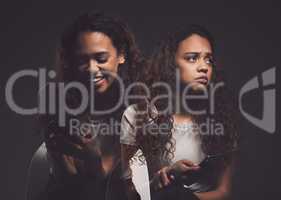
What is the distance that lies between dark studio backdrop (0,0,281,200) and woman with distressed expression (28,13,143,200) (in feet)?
0.38

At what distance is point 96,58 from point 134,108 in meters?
0.42

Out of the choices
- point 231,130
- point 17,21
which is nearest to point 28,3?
point 17,21

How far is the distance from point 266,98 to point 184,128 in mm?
619

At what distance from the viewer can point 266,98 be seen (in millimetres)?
3064

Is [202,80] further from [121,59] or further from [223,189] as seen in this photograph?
[223,189]

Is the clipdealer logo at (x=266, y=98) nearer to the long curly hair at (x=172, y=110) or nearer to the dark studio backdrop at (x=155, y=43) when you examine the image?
the dark studio backdrop at (x=155, y=43)

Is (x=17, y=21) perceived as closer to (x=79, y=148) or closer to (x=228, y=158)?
(x=79, y=148)

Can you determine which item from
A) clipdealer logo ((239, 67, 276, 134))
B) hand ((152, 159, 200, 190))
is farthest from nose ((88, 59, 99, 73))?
clipdealer logo ((239, 67, 276, 134))

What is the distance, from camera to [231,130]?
3.01m

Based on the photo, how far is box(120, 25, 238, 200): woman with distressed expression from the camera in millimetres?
2922

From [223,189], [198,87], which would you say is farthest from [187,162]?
→ [198,87]

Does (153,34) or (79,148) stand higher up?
(153,34)

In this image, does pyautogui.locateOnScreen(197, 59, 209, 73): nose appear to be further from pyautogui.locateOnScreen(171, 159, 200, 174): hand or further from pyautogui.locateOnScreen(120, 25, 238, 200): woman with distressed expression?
pyautogui.locateOnScreen(171, 159, 200, 174): hand

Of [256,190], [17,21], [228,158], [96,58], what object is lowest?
[256,190]
